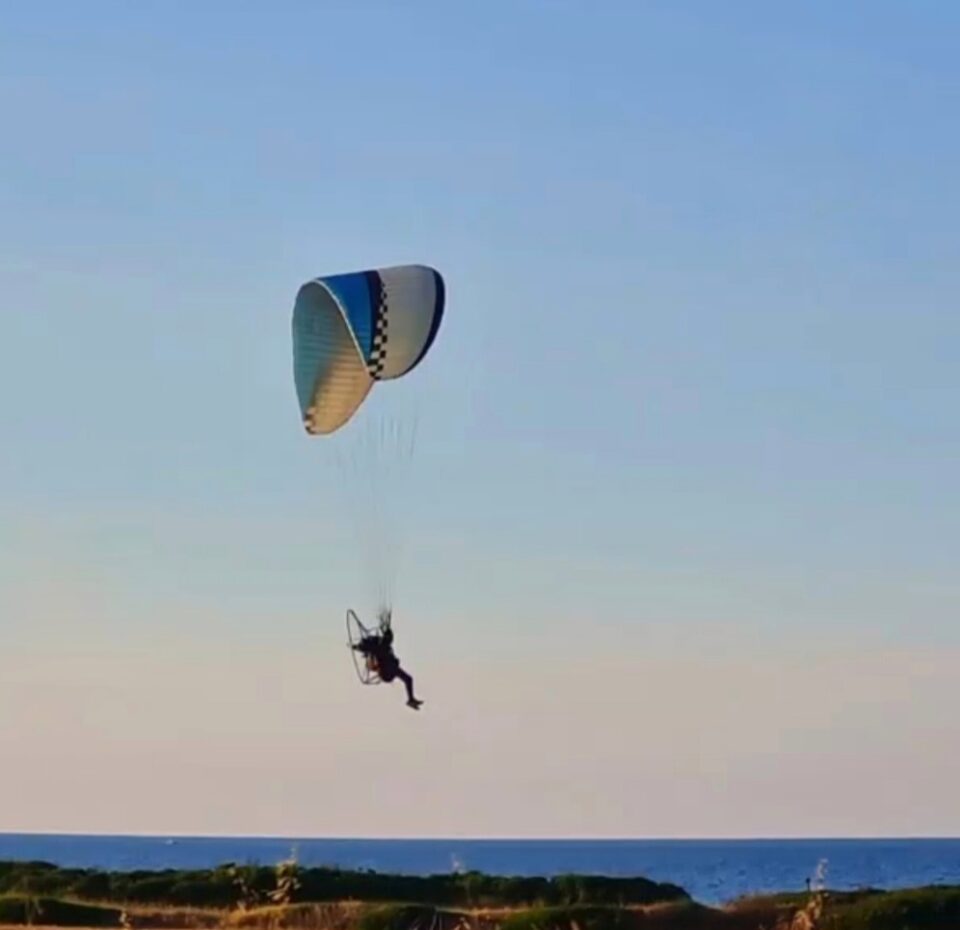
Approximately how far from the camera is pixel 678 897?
37219 mm

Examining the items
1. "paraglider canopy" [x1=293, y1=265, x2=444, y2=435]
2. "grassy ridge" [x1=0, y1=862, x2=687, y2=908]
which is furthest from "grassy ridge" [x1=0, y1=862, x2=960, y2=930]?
"paraglider canopy" [x1=293, y1=265, x2=444, y2=435]

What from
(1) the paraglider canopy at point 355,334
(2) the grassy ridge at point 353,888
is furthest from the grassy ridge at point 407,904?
(1) the paraglider canopy at point 355,334

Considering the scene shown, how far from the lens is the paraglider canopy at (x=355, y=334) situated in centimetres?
2723

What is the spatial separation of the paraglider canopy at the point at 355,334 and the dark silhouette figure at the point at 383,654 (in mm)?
3263

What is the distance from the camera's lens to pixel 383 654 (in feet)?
82.7

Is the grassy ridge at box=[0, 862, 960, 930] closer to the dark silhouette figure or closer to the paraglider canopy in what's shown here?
the dark silhouette figure

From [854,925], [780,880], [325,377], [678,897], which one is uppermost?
[780,880]

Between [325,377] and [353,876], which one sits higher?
[325,377]

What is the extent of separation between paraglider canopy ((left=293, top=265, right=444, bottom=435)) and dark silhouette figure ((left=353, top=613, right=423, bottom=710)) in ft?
10.7

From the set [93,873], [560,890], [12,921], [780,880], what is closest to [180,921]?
[12,921]

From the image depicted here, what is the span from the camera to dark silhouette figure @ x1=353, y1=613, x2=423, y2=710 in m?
25.1

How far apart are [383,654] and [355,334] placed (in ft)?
12.7

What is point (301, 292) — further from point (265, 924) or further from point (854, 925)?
point (854, 925)

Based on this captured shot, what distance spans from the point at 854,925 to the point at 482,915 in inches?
226
